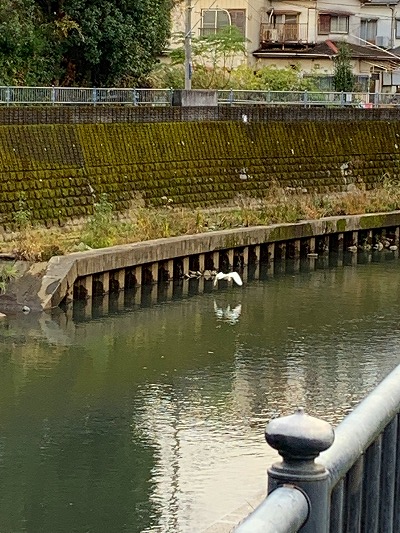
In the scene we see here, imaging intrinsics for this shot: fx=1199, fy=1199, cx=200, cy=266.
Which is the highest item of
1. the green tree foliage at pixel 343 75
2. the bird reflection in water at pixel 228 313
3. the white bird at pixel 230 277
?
the green tree foliage at pixel 343 75

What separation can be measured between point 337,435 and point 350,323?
510 inches

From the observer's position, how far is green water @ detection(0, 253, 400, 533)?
324 inches

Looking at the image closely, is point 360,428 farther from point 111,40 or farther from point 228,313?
point 111,40

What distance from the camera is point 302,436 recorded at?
2.16 m

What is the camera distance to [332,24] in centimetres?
4016

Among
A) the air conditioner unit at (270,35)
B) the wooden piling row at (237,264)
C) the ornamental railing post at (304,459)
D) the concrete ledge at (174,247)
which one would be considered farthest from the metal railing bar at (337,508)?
the air conditioner unit at (270,35)

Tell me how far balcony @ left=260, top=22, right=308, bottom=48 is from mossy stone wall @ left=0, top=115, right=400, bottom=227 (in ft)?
38.3

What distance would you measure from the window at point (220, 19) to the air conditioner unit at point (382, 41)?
6649 millimetres

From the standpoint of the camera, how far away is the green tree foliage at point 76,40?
2352 centimetres

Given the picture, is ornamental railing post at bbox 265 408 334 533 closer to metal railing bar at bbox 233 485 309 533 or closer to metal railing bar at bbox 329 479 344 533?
metal railing bar at bbox 233 485 309 533

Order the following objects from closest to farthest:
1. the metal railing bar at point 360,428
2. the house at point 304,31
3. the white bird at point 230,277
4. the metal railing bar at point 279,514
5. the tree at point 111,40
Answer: the metal railing bar at point 279,514 → the metal railing bar at point 360,428 → the white bird at point 230,277 → the tree at point 111,40 → the house at point 304,31

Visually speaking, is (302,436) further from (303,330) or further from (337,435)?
(303,330)

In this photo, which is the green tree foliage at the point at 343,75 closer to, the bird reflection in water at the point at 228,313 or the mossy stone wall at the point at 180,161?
the mossy stone wall at the point at 180,161

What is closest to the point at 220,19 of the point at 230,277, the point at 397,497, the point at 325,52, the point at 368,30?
the point at 325,52
